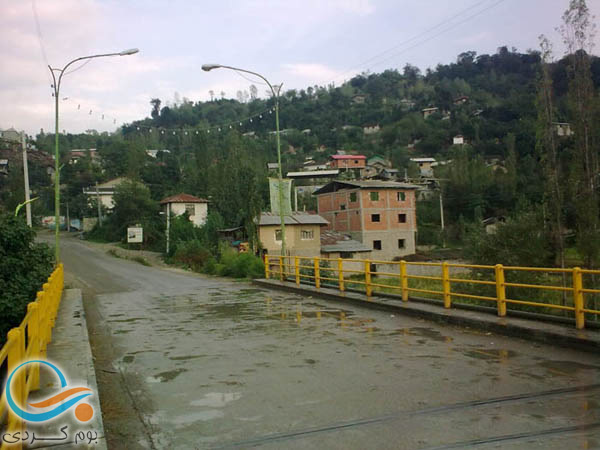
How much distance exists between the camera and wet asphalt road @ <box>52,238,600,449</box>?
5.34 meters

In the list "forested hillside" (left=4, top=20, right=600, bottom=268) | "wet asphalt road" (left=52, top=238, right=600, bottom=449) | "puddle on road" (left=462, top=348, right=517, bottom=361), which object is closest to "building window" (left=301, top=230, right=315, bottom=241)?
"forested hillside" (left=4, top=20, right=600, bottom=268)

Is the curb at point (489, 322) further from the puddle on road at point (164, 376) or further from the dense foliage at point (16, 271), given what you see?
the dense foliage at point (16, 271)

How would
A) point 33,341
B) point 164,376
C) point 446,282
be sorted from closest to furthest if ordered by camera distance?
point 33,341 < point 164,376 < point 446,282

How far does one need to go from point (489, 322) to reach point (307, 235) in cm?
4165

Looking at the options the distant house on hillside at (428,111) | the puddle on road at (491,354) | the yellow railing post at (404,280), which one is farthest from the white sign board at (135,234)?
the distant house on hillside at (428,111)

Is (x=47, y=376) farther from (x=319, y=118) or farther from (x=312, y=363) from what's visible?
(x=319, y=118)

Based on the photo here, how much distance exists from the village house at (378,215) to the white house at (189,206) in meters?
16.5

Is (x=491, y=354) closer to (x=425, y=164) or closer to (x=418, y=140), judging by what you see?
(x=425, y=164)

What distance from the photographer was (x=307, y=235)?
5238 cm

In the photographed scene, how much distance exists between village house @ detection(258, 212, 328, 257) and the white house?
1650 centimetres

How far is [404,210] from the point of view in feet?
210

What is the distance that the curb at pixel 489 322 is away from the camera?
8.98 metres

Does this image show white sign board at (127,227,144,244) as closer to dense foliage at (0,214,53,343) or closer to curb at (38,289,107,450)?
dense foliage at (0,214,53,343)

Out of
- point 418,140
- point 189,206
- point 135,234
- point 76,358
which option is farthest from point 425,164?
point 76,358
